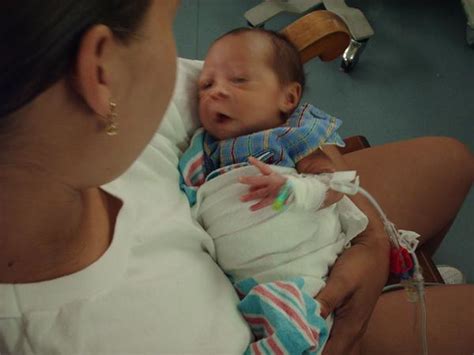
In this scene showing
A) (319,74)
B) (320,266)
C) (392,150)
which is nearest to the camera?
(320,266)

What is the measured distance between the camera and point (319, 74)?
79.3 inches

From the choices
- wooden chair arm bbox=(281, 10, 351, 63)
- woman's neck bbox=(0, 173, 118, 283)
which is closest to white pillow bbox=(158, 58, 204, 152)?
wooden chair arm bbox=(281, 10, 351, 63)

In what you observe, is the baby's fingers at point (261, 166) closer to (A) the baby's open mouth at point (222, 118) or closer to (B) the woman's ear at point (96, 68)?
(A) the baby's open mouth at point (222, 118)

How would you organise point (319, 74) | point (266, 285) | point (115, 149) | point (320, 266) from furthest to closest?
point (319, 74) → point (320, 266) → point (266, 285) → point (115, 149)

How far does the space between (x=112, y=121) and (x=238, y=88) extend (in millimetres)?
534

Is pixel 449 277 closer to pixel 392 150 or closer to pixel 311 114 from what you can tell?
pixel 392 150

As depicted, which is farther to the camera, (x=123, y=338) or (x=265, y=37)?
(x=265, y=37)

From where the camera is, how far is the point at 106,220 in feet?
2.28

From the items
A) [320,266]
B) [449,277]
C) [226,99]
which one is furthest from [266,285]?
[449,277]

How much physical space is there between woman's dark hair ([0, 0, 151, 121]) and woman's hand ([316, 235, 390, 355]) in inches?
23.9

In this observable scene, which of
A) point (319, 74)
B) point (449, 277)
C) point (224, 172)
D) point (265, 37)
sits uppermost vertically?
point (265, 37)

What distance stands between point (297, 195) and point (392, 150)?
0.42 m

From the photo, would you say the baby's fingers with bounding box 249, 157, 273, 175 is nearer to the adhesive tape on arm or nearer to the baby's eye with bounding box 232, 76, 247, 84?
the adhesive tape on arm

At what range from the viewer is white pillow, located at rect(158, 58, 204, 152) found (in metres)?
0.97
